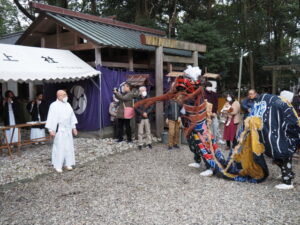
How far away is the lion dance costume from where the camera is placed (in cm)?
404

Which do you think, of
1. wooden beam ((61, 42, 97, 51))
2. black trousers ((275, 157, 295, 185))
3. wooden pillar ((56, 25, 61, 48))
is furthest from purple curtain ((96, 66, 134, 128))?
black trousers ((275, 157, 295, 185))

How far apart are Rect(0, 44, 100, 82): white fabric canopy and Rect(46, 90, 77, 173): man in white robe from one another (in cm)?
171

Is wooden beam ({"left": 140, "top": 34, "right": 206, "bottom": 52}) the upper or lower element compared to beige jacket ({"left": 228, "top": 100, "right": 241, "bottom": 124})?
upper

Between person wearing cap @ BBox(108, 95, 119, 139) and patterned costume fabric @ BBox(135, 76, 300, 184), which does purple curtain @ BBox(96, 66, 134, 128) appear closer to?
person wearing cap @ BBox(108, 95, 119, 139)

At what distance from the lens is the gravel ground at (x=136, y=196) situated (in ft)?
11.0

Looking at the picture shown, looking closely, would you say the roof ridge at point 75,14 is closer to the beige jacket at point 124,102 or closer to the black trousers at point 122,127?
the beige jacket at point 124,102

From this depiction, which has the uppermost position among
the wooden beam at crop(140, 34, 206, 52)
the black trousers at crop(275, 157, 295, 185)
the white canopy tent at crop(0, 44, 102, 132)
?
the wooden beam at crop(140, 34, 206, 52)

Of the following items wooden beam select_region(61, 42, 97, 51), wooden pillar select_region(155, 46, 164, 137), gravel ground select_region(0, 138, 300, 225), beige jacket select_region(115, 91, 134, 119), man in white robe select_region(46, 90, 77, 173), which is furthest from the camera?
A: wooden beam select_region(61, 42, 97, 51)

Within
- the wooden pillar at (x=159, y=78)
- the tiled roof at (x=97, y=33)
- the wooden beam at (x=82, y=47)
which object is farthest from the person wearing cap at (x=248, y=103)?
the wooden beam at (x=82, y=47)

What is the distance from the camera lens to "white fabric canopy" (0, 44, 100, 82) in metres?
6.50

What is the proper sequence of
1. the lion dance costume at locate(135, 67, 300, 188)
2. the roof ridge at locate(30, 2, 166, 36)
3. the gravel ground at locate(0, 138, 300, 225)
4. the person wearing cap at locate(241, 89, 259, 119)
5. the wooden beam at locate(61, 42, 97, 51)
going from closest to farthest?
the gravel ground at locate(0, 138, 300, 225), the lion dance costume at locate(135, 67, 300, 188), the person wearing cap at locate(241, 89, 259, 119), the wooden beam at locate(61, 42, 97, 51), the roof ridge at locate(30, 2, 166, 36)

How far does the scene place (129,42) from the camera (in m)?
9.28

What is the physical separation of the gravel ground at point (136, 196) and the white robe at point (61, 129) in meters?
0.32

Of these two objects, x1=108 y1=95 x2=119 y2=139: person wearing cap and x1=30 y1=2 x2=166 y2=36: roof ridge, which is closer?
x1=108 y1=95 x2=119 y2=139: person wearing cap
